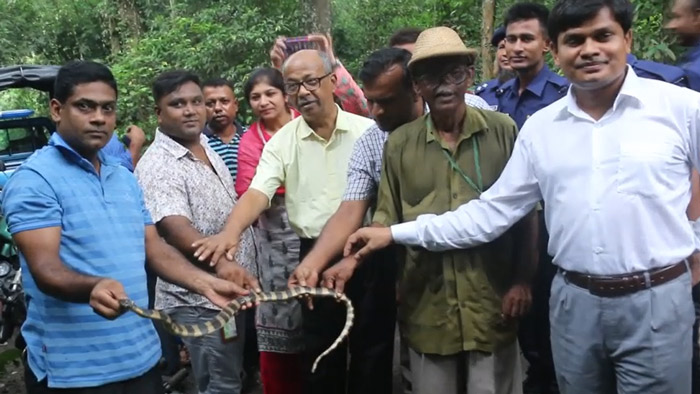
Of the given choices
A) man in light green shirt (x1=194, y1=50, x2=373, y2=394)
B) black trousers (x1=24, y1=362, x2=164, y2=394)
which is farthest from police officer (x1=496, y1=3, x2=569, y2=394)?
black trousers (x1=24, y1=362, x2=164, y2=394)

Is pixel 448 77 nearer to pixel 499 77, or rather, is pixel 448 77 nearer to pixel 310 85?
pixel 310 85

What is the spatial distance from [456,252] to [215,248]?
114cm

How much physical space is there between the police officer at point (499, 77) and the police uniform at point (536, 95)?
16cm

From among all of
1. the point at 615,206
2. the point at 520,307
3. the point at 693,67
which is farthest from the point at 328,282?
the point at 693,67

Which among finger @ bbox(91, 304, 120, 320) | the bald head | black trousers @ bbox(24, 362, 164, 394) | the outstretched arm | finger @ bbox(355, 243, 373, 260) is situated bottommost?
black trousers @ bbox(24, 362, 164, 394)

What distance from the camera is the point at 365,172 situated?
11.3 ft

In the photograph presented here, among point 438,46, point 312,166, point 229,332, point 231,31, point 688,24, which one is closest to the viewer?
point 438,46

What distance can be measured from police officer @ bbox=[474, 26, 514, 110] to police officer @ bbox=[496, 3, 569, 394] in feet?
0.58

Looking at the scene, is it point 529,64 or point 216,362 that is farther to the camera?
point 529,64

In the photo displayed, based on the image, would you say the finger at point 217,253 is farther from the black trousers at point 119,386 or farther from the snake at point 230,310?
the black trousers at point 119,386

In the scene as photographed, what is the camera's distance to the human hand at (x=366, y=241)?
309 centimetres

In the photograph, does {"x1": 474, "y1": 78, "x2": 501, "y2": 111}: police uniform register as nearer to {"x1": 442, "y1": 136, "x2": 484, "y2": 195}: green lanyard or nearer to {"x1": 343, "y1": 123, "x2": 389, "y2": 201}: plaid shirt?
{"x1": 343, "y1": 123, "x2": 389, "y2": 201}: plaid shirt

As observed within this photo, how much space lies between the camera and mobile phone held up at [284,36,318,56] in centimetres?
450

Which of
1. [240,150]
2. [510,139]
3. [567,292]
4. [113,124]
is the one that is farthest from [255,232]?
[567,292]
